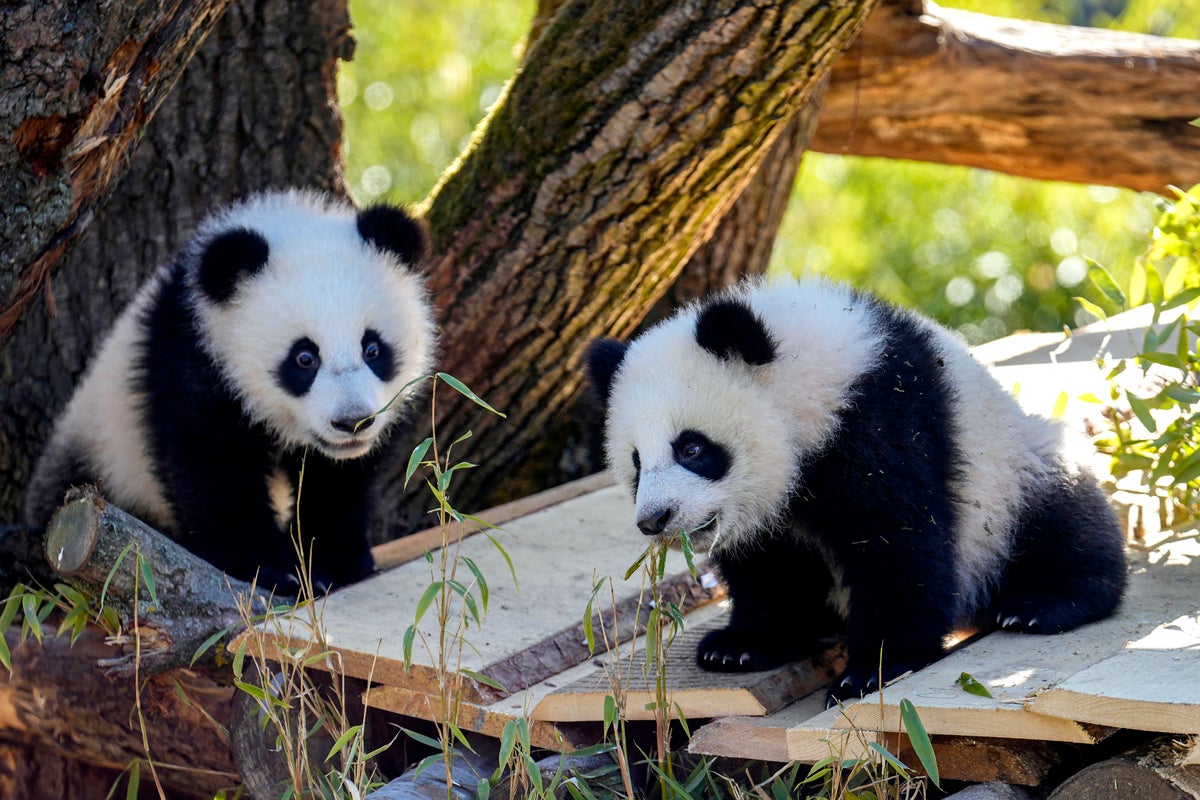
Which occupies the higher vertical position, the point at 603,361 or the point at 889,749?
the point at 603,361

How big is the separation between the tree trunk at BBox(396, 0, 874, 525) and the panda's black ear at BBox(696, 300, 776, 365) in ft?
3.40

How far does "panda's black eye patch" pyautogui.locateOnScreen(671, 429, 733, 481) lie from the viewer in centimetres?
322

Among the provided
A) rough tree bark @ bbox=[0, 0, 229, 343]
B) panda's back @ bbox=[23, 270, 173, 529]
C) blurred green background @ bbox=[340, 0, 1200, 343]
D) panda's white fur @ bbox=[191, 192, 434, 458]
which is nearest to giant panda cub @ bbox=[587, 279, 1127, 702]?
panda's white fur @ bbox=[191, 192, 434, 458]

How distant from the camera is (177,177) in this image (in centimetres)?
524

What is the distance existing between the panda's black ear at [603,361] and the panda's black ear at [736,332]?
343 mm

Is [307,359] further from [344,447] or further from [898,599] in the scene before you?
[898,599]

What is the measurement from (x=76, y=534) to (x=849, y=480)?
1970 millimetres

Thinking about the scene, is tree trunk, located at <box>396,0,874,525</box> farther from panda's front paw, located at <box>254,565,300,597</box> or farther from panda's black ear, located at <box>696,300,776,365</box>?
panda's front paw, located at <box>254,565,300,597</box>

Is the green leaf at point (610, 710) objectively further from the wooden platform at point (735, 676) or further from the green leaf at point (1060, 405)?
the green leaf at point (1060, 405)

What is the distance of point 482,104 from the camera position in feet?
42.3

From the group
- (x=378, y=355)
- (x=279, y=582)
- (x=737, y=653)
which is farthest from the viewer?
(x=378, y=355)

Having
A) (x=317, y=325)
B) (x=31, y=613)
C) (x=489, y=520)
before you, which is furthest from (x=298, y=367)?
(x=31, y=613)

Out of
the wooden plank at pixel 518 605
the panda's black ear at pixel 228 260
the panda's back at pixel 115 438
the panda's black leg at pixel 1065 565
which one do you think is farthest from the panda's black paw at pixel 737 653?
the panda's back at pixel 115 438

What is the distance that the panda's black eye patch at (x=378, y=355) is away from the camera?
4254 millimetres
